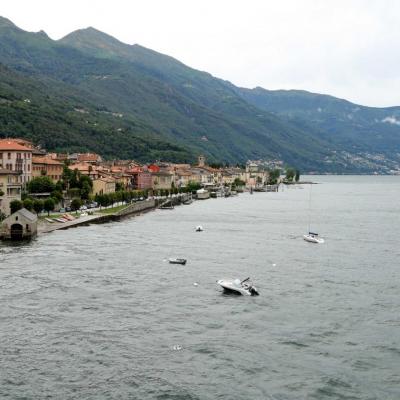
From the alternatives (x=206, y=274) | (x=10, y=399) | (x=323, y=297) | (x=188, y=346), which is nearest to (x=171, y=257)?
(x=206, y=274)

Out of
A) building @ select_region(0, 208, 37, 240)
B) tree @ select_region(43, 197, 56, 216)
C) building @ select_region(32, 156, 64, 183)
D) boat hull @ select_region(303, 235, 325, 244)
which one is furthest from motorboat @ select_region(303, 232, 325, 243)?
building @ select_region(32, 156, 64, 183)

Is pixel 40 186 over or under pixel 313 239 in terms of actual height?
over

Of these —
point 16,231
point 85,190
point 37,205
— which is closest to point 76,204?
point 37,205

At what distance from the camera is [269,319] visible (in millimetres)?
51250

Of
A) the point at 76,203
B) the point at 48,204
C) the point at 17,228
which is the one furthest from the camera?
the point at 76,203

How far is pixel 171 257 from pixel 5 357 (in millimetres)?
40886

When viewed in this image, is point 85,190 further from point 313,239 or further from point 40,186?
point 313,239

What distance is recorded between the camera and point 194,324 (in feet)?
162

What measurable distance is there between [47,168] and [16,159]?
18.5 m

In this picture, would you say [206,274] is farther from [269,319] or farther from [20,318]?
[20,318]

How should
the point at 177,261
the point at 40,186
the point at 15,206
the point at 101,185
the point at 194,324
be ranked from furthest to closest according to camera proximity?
the point at 101,185
the point at 40,186
the point at 15,206
the point at 177,261
the point at 194,324

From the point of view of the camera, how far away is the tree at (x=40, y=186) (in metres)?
140

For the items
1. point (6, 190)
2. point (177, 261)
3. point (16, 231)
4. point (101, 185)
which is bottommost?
point (177, 261)

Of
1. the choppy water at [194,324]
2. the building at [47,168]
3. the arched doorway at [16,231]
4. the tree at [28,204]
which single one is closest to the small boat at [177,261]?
the choppy water at [194,324]
